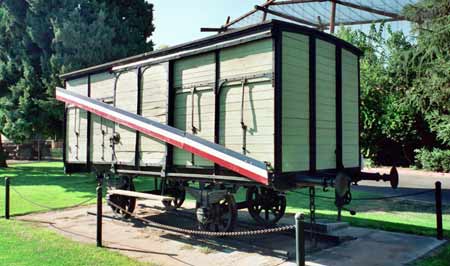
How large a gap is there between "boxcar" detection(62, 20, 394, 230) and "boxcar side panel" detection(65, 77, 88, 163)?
1.32m

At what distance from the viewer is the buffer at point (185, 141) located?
6.23 metres

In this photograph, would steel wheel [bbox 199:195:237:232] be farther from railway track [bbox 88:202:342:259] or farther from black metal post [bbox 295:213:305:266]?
black metal post [bbox 295:213:305:266]

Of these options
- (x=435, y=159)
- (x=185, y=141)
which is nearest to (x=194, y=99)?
(x=185, y=141)

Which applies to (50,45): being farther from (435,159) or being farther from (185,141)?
(435,159)

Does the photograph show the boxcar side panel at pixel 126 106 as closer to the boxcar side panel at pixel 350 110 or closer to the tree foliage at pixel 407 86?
the boxcar side panel at pixel 350 110

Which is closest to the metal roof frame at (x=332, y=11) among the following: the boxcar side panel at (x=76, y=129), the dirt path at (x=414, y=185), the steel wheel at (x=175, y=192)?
the dirt path at (x=414, y=185)

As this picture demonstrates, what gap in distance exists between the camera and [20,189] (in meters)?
15.8

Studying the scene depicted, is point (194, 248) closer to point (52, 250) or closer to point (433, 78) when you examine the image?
point (52, 250)

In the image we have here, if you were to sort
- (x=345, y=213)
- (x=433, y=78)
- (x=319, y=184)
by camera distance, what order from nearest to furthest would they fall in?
1. (x=319, y=184)
2. (x=345, y=213)
3. (x=433, y=78)

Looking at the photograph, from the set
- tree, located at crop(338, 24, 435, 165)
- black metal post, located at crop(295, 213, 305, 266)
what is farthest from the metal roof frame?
black metal post, located at crop(295, 213, 305, 266)

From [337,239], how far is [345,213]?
11.6ft

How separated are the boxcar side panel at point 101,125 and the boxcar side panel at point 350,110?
5.36 m

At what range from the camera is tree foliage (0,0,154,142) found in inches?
758

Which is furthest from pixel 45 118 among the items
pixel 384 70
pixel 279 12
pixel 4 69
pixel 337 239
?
pixel 384 70
